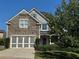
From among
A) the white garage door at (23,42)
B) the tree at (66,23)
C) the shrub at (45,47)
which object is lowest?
the shrub at (45,47)

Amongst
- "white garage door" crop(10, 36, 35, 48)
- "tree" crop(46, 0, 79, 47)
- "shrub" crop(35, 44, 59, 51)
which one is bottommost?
"shrub" crop(35, 44, 59, 51)

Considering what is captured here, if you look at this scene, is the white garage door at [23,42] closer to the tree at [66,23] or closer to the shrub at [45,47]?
the shrub at [45,47]

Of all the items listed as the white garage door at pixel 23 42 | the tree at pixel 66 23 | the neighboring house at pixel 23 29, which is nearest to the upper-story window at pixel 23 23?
the neighboring house at pixel 23 29

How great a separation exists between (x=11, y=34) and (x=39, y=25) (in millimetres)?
6692

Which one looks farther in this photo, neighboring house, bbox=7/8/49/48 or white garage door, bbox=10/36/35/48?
neighboring house, bbox=7/8/49/48

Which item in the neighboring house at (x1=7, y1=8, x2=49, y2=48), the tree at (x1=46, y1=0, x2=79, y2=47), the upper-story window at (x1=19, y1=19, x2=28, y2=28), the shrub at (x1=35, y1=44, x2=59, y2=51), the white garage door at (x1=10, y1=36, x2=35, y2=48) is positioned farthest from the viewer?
the upper-story window at (x1=19, y1=19, x2=28, y2=28)

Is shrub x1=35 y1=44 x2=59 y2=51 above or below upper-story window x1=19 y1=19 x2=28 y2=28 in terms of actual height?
below

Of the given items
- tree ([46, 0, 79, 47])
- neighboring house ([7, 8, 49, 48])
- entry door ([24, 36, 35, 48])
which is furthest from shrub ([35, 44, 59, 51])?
tree ([46, 0, 79, 47])

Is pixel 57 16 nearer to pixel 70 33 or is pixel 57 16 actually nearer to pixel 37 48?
pixel 70 33

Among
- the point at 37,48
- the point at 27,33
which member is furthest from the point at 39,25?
the point at 37,48

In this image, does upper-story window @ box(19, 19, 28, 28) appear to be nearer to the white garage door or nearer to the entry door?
the white garage door

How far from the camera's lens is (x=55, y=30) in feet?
104

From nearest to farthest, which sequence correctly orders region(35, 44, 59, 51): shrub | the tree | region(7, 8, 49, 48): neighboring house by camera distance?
the tree
region(35, 44, 59, 51): shrub
region(7, 8, 49, 48): neighboring house

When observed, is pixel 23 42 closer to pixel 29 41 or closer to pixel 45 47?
pixel 29 41
